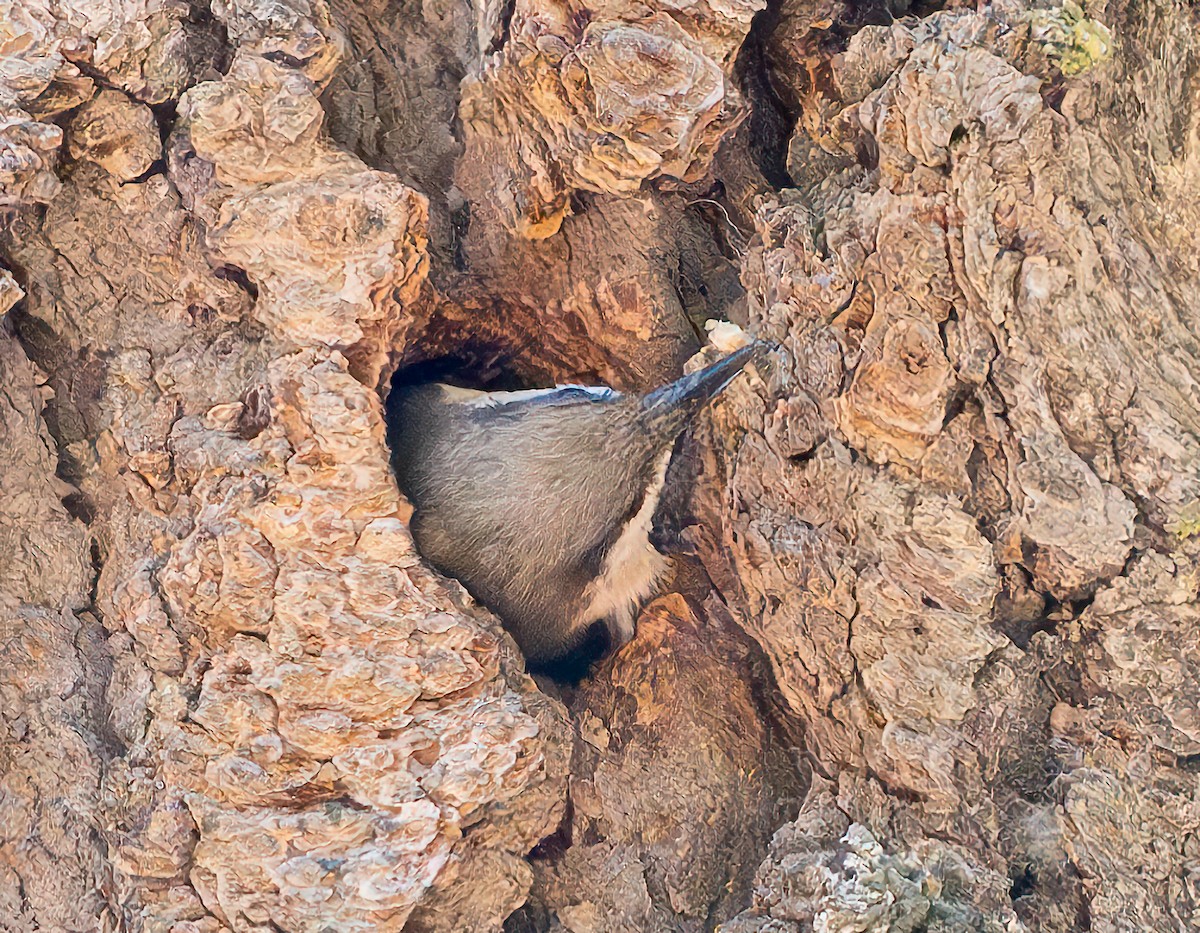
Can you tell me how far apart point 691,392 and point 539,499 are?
1.26 ft

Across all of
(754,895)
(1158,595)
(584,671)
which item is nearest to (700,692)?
(584,671)

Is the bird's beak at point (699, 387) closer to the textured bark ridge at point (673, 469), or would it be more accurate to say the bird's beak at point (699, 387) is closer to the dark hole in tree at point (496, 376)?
the textured bark ridge at point (673, 469)

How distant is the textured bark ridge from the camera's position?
1.26 meters

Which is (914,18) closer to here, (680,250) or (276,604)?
(680,250)

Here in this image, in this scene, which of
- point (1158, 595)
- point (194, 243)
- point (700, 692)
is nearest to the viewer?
point (1158, 595)

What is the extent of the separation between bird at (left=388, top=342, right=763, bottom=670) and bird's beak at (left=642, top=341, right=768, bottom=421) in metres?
0.04

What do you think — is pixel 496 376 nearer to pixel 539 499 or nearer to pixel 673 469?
pixel 539 499

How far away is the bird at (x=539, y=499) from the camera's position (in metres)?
1.59

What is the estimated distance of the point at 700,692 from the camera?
1.61m

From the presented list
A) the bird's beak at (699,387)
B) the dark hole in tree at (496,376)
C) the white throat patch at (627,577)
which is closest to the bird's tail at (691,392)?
the bird's beak at (699,387)

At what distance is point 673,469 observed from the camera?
5.32ft

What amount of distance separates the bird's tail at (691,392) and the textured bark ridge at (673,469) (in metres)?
0.06

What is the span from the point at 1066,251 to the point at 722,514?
2.12ft

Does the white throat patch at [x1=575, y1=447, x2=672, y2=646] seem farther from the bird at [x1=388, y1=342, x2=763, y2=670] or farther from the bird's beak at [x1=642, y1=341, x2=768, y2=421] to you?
the bird's beak at [x1=642, y1=341, x2=768, y2=421]
